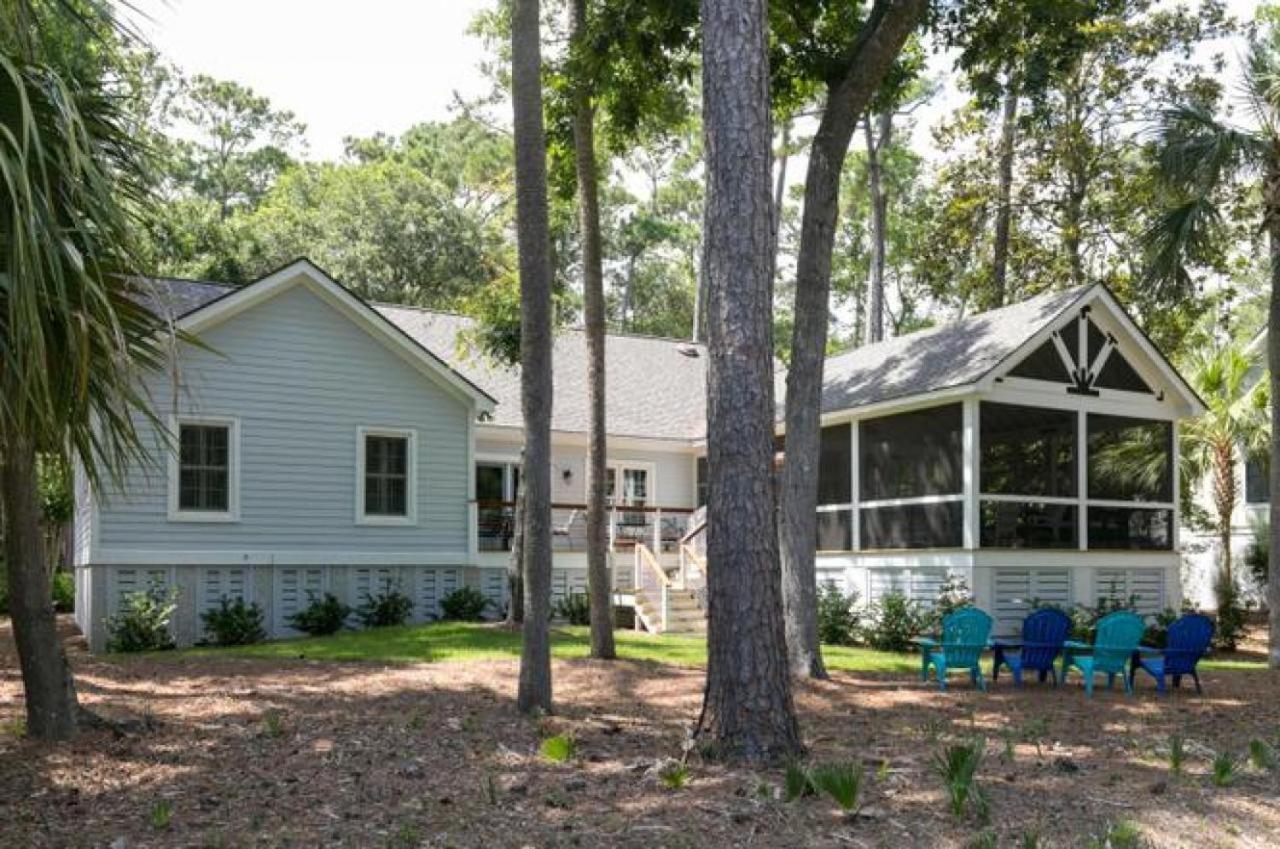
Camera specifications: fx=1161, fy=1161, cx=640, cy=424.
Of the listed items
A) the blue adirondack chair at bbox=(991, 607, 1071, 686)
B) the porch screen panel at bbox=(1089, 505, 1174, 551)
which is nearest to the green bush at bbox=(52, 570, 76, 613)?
the blue adirondack chair at bbox=(991, 607, 1071, 686)

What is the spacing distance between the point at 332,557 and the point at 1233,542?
19.9 meters

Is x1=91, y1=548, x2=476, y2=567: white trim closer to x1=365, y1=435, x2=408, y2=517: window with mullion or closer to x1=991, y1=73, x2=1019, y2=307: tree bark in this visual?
x1=365, y1=435, x2=408, y2=517: window with mullion

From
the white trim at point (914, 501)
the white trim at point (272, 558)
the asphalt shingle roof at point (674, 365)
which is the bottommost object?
the white trim at point (272, 558)

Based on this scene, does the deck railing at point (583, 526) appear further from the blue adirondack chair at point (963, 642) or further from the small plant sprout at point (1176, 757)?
the small plant sprout at point (1176, 757)

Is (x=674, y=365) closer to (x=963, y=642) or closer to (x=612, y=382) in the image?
(x=612, y=382)

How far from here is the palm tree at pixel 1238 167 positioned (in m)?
15.5

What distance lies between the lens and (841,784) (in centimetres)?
662

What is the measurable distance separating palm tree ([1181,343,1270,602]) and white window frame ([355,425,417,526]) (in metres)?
14.7

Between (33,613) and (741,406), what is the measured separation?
17.1 ft

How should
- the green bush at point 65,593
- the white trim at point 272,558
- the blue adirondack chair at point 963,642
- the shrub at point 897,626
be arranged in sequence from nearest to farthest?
the blue adirondack chair at point 963,642 < the white trim at point 272,558 < the shrub at point 897,626 < the green bush at point 65,593

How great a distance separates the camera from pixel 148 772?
7.75 m

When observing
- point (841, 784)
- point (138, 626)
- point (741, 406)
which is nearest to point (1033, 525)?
point (741, 406)

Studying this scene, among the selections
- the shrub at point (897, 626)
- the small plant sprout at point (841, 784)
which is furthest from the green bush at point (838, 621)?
the small plant sprout at point (841, 784)

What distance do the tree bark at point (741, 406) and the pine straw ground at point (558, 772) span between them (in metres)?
0.51
